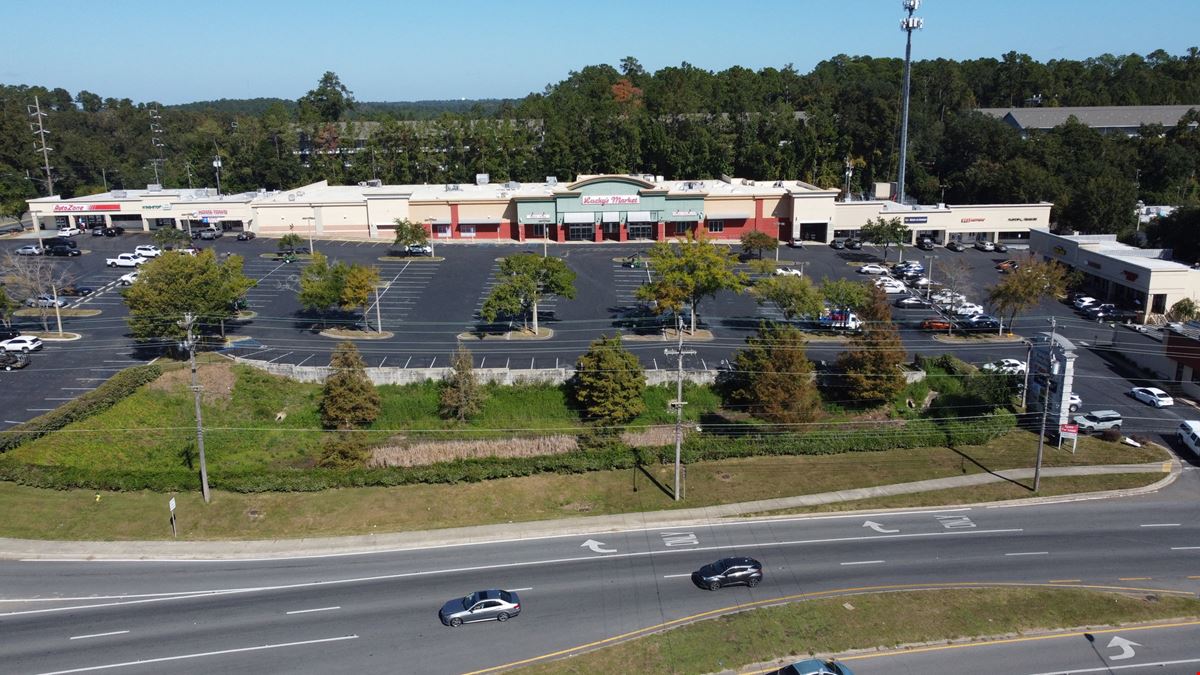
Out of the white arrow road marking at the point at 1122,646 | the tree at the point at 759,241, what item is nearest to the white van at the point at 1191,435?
the white arrow road marking at the point at 1122,646

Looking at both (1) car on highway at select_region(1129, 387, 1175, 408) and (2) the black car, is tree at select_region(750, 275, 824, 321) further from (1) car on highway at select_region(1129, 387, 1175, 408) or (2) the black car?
(2) the black car

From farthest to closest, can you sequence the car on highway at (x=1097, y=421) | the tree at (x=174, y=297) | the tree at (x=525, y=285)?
1. the tree at (x=525, y=285)
2. the tree at (x=174, y=297)
3. the car on highway at (x=1097, y=421)

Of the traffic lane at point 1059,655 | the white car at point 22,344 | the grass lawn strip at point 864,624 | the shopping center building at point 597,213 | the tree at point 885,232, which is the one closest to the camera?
the traffic lane at point 1059,655

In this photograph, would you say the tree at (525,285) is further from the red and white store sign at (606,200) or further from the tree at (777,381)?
the red and white store sign at (606,200)

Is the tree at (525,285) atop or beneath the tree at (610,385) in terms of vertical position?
atop

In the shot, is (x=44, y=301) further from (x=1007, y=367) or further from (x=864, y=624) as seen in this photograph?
(x=1007, y=367)
